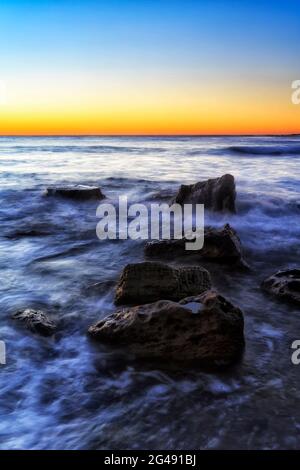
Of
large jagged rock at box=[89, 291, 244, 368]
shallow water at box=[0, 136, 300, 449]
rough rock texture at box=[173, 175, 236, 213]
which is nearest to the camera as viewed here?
shallow water at box=[0, 136, 300, 449]

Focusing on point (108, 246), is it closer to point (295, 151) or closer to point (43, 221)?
point (43, 221)

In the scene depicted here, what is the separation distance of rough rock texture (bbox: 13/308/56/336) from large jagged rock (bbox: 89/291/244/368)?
2.37 feet

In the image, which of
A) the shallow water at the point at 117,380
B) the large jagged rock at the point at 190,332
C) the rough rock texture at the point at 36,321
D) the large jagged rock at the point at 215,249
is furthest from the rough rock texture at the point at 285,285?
the rough rock texture at the point at 36,321

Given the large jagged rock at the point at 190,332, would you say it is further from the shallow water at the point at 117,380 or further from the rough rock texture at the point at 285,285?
the rough rock texture at the point at 285,285

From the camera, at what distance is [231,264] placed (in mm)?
6008

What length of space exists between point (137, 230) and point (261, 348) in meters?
4.84

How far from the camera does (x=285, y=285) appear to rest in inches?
194

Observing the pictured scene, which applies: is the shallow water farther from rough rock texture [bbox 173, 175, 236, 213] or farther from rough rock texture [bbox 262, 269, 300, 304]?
rough rock texture [bbox 173, 175, 236, 213]

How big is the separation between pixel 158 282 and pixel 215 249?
1.86m

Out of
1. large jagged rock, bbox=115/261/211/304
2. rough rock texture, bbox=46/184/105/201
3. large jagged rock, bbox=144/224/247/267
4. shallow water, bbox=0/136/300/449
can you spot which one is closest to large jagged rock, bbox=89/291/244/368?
shallow water, bbox=0/136/300/449

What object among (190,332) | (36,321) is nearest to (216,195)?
(36,321)

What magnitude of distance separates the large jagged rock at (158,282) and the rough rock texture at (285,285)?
0.85m

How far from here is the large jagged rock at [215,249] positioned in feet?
19.8

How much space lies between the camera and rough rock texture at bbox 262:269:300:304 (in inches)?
189
